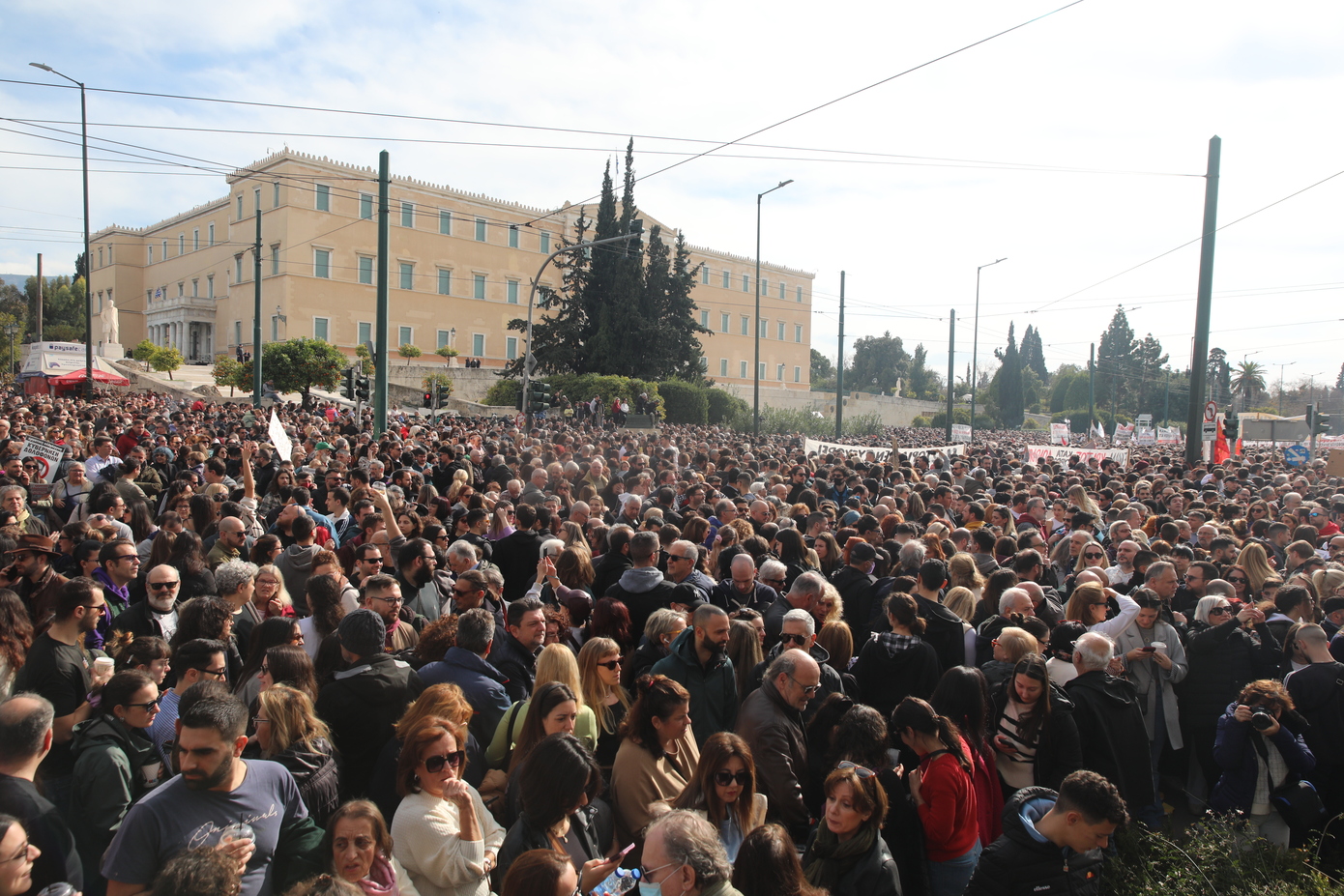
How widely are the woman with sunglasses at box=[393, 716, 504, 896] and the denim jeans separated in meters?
1.87

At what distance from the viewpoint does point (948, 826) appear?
141 inches

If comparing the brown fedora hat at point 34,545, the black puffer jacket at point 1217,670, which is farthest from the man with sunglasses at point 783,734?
the brown fedora hat at point 34,545

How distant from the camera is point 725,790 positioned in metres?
3.28

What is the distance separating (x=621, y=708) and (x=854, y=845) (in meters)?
1.52

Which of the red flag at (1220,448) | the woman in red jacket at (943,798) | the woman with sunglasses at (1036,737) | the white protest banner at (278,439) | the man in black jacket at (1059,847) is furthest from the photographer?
the red flag at (1220,448)

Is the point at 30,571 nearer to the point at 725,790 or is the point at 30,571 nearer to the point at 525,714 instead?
the point at 525,714

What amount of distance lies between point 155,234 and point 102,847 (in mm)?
83156

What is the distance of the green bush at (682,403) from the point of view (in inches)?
1731

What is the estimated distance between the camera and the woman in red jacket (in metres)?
3.61

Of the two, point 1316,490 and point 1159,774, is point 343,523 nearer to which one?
point 1159,774

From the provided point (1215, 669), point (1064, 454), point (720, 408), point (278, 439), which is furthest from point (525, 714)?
point (720, 408)

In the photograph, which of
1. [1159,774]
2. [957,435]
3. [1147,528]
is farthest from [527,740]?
[957,435]

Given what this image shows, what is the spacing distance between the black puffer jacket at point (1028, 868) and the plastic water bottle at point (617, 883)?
1.40 meters

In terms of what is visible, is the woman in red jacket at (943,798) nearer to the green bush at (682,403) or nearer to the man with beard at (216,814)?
the man with beard at (216,814)
